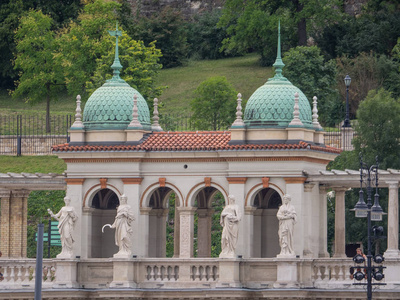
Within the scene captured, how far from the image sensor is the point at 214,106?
12025 centimetres

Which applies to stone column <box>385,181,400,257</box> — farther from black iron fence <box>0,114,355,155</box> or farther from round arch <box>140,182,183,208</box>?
black iron fence <box>0,114,355,155</box>

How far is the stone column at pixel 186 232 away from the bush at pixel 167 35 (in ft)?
225

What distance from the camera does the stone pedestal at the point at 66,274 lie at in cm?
8238

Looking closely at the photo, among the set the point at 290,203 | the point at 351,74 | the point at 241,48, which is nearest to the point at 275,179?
the point at 290,203

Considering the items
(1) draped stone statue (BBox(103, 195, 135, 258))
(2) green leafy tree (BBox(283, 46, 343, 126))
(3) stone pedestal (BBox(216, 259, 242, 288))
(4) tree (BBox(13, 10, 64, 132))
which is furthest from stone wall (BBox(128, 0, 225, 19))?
(3) stone pedestal (BBox(216, 259, 242, 288))

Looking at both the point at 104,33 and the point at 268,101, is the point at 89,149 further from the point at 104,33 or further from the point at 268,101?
the point at 104,33

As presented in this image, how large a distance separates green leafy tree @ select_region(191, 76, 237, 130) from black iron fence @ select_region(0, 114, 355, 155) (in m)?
0.87

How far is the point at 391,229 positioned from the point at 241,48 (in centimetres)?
6786

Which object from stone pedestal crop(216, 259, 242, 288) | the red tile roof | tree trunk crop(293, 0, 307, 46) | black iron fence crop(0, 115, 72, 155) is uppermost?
tree trunk crop(293, 0, 307, 46)

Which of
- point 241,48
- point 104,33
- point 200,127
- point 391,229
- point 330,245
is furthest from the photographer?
point 241,48

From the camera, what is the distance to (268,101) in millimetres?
82000

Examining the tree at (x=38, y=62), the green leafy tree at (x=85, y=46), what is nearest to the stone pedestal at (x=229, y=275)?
the green leafy tree at (x=85, y=46)

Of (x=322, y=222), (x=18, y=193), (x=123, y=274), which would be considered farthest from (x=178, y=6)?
(x=123, y=274)

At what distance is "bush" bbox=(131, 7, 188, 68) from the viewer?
498 ft
